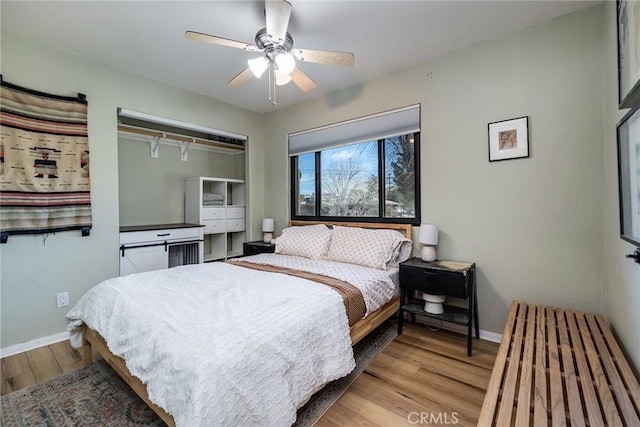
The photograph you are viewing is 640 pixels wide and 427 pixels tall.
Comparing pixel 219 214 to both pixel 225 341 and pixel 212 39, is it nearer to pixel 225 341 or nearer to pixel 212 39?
pixel 212 39

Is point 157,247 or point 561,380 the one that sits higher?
point 157,247

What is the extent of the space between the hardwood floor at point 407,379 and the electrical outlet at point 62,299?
337mm

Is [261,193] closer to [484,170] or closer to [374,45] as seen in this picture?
[374,45]

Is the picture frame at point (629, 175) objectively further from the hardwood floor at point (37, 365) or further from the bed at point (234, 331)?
the hardwood floor at point (37, 365)

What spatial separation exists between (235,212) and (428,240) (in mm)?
2763

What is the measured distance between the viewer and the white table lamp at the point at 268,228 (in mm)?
3934

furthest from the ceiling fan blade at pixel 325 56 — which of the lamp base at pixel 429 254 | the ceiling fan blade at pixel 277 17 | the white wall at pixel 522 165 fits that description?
the lamp base at pixel 429 254

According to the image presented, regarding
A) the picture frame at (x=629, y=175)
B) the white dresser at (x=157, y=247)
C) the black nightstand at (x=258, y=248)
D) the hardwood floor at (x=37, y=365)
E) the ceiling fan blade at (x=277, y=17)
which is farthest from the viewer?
the black nightstand at (x=258, y=248)

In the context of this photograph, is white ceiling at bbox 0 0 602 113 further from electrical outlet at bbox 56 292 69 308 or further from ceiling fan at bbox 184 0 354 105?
electrical outlet at bbox 56 292 69 308

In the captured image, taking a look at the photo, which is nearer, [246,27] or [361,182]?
[246,27]

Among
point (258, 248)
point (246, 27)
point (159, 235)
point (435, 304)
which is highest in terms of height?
point (246, 27)

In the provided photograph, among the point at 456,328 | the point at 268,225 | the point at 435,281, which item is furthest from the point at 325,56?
the point at 456,328

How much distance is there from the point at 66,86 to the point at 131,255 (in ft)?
5.54

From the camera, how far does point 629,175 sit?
1.33 meters
